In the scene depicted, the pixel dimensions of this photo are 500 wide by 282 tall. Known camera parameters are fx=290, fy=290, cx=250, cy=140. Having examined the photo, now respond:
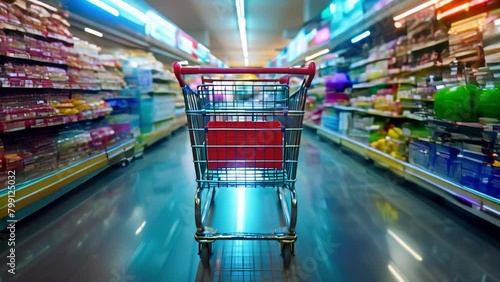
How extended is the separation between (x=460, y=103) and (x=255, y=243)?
1790 millimetres

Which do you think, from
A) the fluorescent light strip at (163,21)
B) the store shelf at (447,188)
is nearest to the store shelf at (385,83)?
the store shelf at (447,188)

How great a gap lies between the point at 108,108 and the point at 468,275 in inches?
154

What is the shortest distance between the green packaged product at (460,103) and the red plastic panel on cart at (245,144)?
150 cm

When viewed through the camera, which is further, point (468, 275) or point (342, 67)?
point (342, 67)

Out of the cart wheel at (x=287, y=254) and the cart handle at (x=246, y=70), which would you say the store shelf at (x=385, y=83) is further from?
the cart wheel at (x=287, y=254)

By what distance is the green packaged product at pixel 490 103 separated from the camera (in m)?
1.88

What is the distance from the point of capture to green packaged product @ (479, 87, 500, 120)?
1.88 m

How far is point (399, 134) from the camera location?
3229 mm

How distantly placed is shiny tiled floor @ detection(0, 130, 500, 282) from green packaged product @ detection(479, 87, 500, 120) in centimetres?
77

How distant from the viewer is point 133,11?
4.35 meters

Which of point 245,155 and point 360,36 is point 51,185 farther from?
point 360,36

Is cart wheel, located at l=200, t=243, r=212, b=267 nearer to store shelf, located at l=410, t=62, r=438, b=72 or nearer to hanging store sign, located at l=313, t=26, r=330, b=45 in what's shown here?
store shelf, located at l=410, t=62, r=438, b=72

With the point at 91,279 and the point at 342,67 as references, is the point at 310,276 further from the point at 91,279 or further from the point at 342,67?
the point at 342,67

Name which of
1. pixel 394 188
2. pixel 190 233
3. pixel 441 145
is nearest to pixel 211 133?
pixel 190 233
